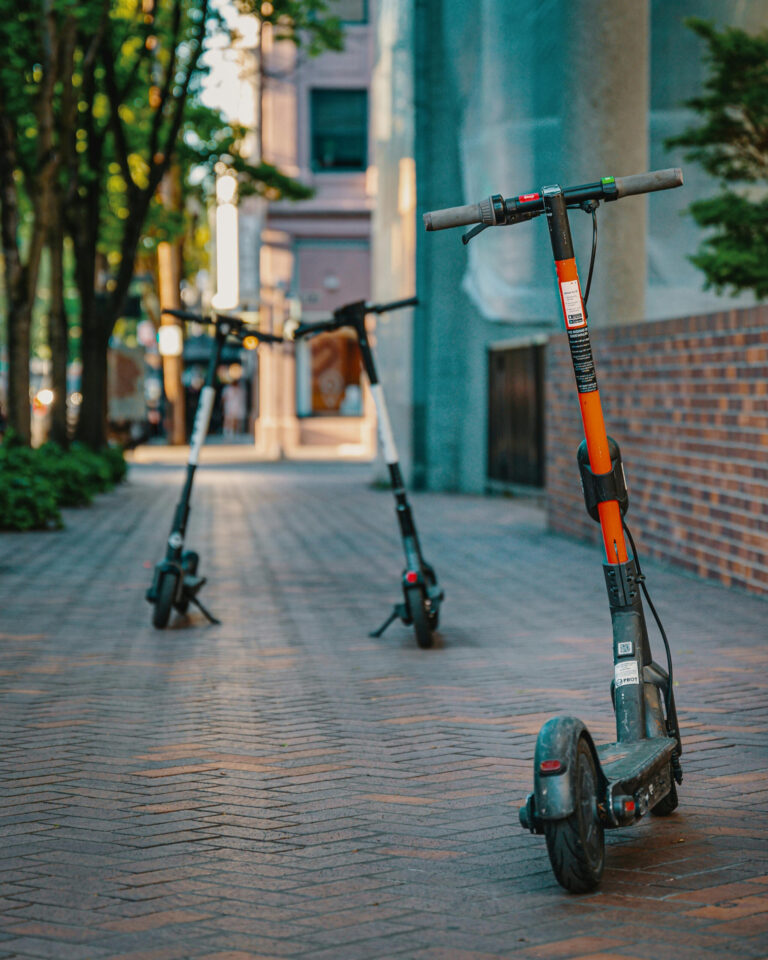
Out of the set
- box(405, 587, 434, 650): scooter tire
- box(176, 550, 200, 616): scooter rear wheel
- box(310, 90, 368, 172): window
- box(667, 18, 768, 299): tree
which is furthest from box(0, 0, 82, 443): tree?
box(310, 90, 368, 172): window

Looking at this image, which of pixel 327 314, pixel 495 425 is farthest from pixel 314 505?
pixel 327 314

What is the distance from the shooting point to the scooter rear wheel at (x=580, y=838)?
4.11m

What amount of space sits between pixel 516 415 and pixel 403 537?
11.8 meters

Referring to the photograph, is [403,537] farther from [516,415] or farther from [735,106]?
[516,415]

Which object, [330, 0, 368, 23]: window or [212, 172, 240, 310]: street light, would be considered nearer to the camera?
[330, 0, 368, 23]: window

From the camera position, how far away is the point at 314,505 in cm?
2039

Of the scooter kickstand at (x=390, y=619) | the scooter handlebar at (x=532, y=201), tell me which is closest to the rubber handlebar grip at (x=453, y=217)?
the scooter handlebar at (x=532, y=201)

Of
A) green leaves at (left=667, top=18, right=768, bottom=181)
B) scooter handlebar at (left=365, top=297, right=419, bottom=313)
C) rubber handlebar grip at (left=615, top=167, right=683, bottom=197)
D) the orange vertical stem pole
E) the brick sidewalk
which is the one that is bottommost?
the brick sidewalk

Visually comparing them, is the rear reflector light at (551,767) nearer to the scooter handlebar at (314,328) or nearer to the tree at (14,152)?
the scooter handlebar at (314,328)

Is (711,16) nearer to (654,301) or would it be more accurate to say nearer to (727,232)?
(654,301)

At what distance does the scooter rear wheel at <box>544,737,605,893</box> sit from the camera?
411 centimetres

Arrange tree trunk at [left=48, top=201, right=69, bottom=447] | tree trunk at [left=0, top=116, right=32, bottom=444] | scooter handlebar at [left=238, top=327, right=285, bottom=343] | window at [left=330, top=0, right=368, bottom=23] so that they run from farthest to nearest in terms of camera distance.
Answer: window at [left=330, top=0, right=368, bottom=23] < tree trunk at [left=48, top=201, right=69, bottom=447] < tree trunk at [left=0, top=116, right=32, bottom=444] < scooter handlebar at [left=238, top=327, right=285, bottom=343]

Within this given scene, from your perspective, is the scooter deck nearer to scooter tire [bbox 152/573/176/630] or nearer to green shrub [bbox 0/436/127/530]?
scooter tire [bbox 152/573/176/630]

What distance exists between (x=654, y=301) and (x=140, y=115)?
12.5 meters
